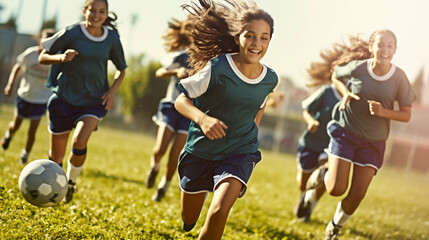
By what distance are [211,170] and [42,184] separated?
154cm

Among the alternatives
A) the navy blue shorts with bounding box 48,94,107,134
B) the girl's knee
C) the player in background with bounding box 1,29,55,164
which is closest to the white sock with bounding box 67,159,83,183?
the navy blue shorts with bounding box 48,94,107,134

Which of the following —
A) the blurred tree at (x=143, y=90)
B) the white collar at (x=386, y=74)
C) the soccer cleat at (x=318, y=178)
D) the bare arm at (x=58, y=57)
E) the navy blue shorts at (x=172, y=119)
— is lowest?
the blurred tree at (x=143, y=90)

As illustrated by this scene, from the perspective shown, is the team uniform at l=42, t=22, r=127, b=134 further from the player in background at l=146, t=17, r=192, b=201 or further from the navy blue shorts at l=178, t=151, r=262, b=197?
the navy blue shorts at l=178, t=151, r=262, b=197

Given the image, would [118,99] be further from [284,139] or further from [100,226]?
[100,226]

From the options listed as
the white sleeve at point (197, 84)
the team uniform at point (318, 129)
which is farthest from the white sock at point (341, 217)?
the white sleeve at point (197, 84)

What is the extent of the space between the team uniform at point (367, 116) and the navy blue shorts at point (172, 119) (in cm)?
225

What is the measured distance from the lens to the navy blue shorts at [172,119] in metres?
7.21

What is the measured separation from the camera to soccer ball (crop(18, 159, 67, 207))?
4543 mm

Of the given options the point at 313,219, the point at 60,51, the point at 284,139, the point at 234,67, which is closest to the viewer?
the point at 234,67

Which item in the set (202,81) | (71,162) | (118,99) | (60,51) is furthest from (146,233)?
(118,99)

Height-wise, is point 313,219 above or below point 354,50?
below

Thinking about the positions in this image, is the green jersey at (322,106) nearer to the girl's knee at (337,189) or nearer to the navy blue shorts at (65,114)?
the girl's knee at (337,189)

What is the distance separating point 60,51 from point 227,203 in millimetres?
3054

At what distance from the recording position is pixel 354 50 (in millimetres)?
6359
